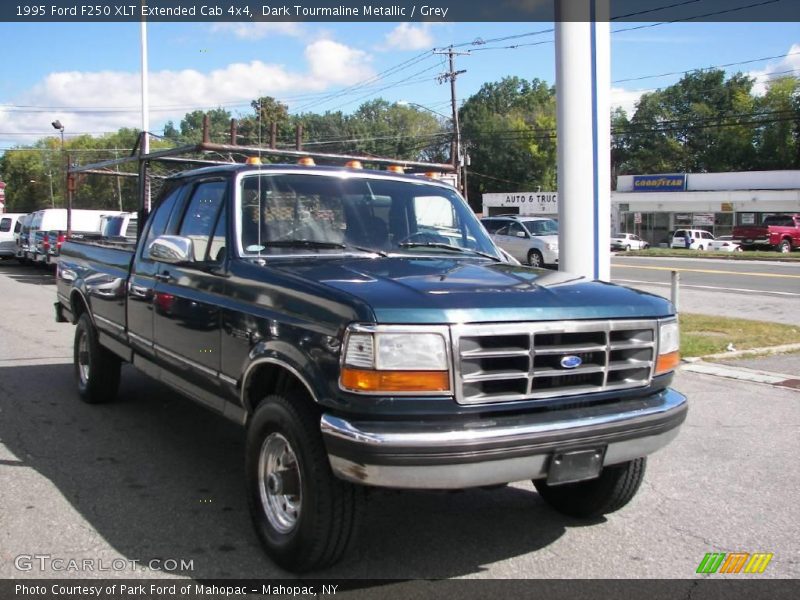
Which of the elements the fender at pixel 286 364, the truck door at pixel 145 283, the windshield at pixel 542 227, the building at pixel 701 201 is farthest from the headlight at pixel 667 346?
the building at pixel 701 201

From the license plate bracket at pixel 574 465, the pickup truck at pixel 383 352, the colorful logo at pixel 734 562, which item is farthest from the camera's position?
the colorful logo at pixel 734 562

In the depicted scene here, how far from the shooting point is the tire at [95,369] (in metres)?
6.56

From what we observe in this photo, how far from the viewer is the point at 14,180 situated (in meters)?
98.2

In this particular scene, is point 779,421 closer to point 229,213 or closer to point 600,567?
point 600,567

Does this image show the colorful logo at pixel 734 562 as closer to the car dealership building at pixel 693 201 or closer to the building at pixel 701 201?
the car dealership building at pixel 693 201

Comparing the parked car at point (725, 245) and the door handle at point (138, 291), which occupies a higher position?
the parked car at point (725, 245)

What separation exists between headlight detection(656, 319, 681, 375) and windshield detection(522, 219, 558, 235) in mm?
22070

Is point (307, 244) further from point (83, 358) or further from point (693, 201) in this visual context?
point (693, 201)

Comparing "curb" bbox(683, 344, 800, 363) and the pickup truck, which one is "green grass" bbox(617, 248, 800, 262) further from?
the pickup truck

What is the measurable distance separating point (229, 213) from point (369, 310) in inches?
62.6

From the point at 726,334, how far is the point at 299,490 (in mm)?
9203

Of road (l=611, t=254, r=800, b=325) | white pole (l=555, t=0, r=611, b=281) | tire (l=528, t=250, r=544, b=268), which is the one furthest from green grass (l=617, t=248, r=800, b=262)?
white pole (l=555, t=0, r=611, b=281)

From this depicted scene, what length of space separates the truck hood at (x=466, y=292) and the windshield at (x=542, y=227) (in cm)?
2190

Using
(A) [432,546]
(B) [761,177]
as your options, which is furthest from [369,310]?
(B) [761,177]
